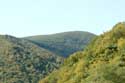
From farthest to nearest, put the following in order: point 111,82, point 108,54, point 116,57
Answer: point 108,54 < point 116,57 < point 111,82

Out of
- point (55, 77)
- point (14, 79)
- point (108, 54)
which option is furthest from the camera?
point (14, 79)

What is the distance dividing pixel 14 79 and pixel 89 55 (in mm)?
110815

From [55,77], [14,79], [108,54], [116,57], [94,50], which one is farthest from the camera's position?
[14,79]

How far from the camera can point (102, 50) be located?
82875mm

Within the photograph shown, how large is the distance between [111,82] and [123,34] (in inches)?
1217

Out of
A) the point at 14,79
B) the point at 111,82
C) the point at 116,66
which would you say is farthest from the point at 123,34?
the point at 14,79

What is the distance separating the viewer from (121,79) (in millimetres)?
55031

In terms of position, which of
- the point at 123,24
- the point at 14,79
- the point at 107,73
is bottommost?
the point at 14,79

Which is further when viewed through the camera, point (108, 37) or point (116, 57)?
point (108, 37)

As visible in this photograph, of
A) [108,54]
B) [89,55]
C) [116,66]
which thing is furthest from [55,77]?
[116,66]

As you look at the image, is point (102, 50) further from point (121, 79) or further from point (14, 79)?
point (14, 79)

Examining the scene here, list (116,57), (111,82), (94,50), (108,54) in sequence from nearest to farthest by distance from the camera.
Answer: (111,82), (116,57), (108,54), (94,50)

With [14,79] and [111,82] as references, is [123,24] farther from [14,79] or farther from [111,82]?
[14,79]

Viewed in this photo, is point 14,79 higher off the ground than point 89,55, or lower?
lower
